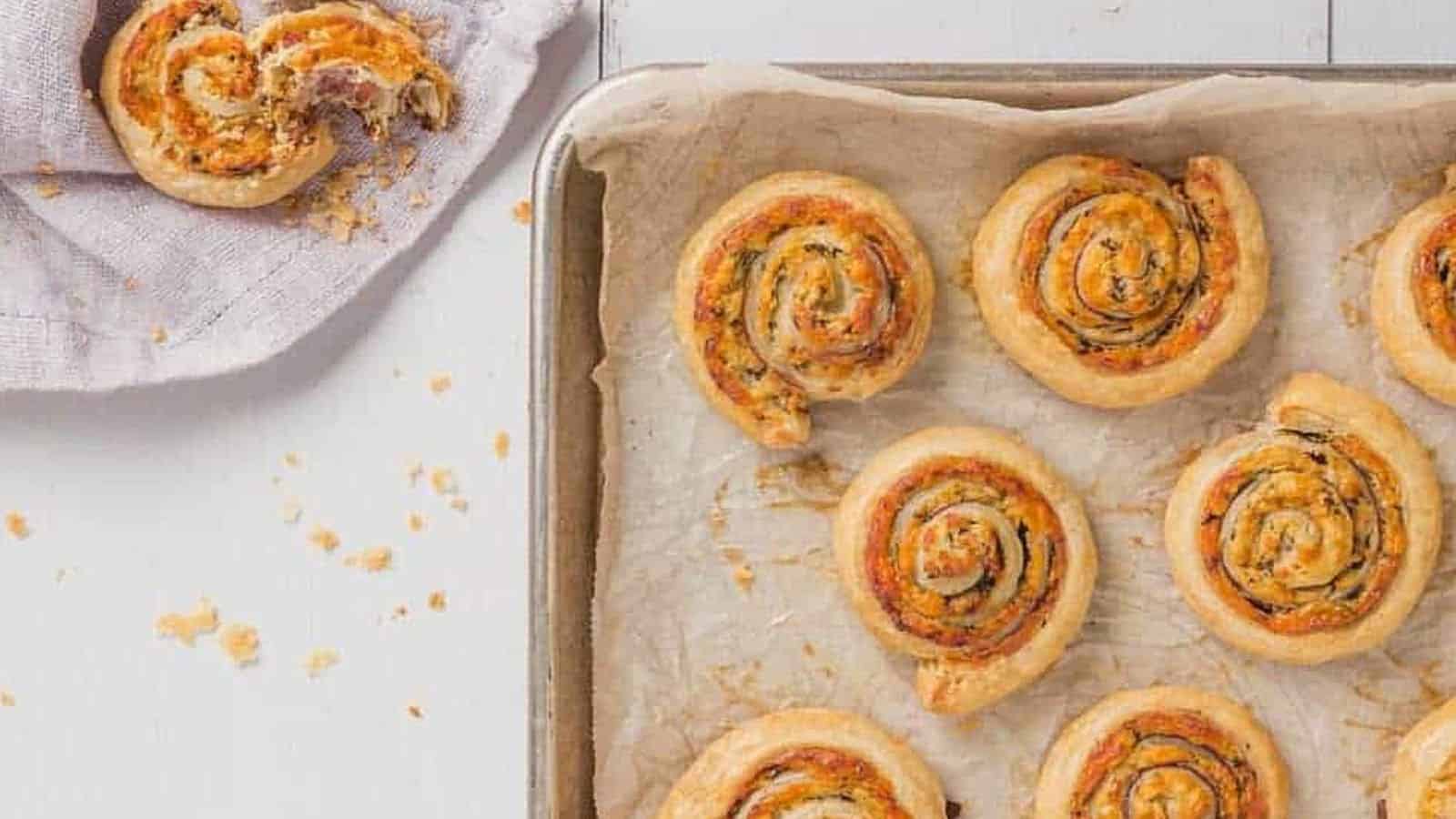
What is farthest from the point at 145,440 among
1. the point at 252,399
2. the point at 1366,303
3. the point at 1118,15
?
the point at 1366,303

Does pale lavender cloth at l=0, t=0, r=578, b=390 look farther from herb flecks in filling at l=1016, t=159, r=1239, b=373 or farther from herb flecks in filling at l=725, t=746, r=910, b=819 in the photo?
herb flecks in filling at l=725, t=746, r=910, b=819

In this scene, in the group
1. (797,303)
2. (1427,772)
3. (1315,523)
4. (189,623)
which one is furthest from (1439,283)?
(189,623)

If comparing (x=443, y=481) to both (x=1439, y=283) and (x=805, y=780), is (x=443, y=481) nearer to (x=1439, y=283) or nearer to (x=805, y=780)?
(x=805, y=780)

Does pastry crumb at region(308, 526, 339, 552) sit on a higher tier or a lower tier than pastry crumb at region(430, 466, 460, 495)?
lower

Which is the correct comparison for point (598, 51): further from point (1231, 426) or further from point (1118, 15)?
point (1231, 426)

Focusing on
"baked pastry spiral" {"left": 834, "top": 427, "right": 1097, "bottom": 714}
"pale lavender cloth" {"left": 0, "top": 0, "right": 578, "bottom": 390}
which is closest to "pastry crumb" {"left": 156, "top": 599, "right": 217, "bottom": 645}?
"pale lavender cloth" {"left": 0, "top": 0, "right": 578, "bottom": 390}

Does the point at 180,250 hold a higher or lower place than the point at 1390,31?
lower

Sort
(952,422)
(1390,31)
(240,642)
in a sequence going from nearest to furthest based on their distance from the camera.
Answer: (952,422) < (1390,31) < (240,642)
